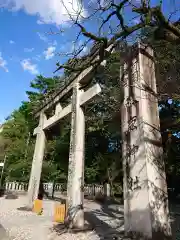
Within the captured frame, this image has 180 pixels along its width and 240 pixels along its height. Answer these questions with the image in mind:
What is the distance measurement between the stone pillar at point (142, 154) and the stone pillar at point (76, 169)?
9.60ft

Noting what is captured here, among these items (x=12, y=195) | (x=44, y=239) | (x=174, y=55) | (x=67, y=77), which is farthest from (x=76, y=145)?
(x=12, y=195)

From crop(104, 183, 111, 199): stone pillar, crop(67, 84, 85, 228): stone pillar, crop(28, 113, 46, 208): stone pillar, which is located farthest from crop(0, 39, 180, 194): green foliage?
crop(67, 84, 85, 228): stone pillar

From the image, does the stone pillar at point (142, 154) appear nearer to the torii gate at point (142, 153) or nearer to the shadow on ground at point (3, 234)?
the torii gate at point (142, 153)

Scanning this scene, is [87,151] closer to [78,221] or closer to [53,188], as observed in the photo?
[53,188]

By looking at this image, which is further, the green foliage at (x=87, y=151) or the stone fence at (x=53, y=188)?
the stone fence at (x=53, y=188)

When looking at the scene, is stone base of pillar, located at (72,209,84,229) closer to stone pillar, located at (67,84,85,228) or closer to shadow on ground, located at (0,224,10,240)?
stone pillar, located at (67,84,85,228)

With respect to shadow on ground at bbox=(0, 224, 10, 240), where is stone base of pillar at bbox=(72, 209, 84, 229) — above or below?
above

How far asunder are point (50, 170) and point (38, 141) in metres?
6.43

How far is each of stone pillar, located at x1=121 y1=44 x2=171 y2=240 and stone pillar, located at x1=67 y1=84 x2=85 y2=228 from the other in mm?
2927

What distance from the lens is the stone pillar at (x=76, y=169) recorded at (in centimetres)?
668

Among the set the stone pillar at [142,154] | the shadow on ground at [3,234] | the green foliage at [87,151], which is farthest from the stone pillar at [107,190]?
the stone pillar at [142,154]

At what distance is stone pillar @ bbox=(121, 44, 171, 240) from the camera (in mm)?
3744

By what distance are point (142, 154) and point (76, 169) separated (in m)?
3.68

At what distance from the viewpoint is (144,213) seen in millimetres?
3744
